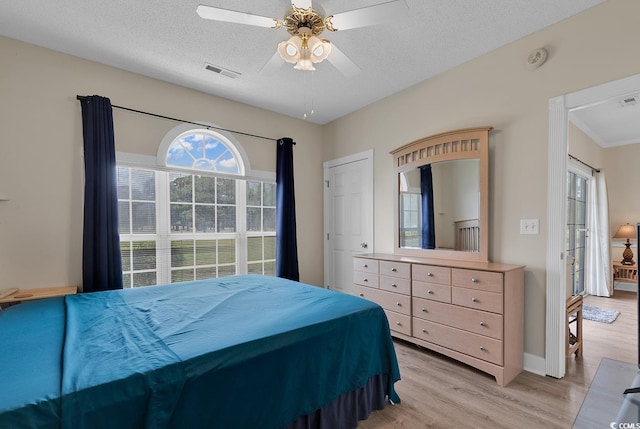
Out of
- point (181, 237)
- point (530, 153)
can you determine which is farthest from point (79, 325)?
point (530, 153)

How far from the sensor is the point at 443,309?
8.25 ft

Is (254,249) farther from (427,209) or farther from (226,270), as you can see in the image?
(427,209)

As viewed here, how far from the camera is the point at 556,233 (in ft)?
7.45

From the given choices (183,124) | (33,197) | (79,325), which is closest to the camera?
(79,325)

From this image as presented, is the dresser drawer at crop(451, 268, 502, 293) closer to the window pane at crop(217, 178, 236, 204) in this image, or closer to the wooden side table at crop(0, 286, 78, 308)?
the window pane at crop(217, 178, 236, 204)

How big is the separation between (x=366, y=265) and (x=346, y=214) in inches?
44.9

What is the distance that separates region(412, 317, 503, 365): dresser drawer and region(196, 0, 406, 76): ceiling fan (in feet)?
7.44

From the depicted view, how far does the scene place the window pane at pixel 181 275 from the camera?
10.7ft

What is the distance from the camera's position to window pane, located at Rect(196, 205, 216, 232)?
3436 mm

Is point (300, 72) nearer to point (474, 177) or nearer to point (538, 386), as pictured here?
point (474, 177)

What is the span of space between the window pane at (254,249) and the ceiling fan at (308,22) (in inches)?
93.3

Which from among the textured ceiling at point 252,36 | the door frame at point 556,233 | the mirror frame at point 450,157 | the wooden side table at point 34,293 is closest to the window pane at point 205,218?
the wooden side table at point 34,293

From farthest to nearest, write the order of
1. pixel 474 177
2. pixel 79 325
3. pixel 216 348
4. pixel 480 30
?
pixel 474 177
pixel 480 30
pixel 79 325
pixel 216 348

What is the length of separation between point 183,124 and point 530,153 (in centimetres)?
343
